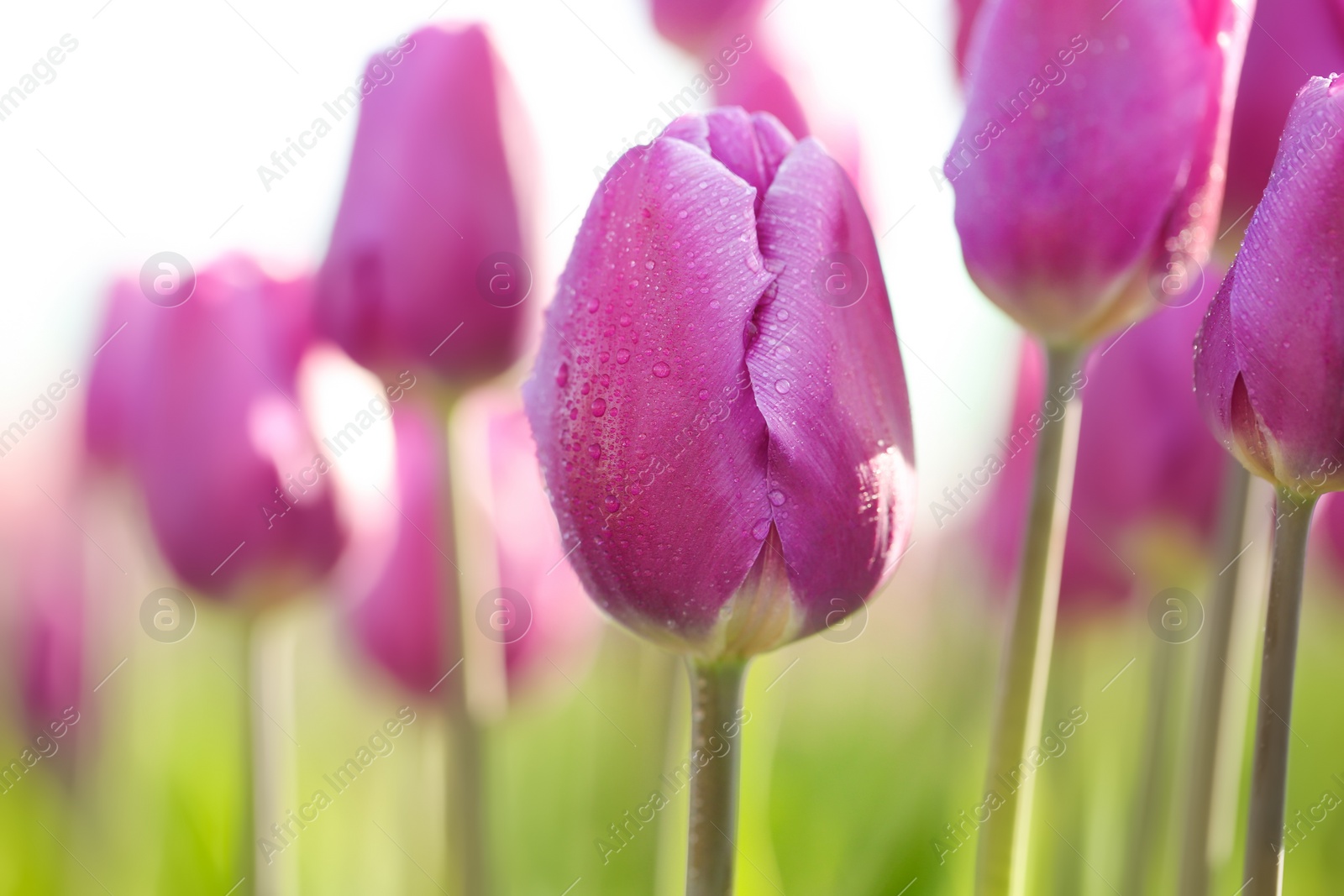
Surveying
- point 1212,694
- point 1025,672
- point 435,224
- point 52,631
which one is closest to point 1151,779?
point 1212,694

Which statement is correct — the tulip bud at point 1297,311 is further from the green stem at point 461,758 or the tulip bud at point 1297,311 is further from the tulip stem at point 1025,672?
the green stem at point 461,758

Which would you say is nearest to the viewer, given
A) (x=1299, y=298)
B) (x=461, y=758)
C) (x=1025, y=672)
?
(x=1299, y=298)

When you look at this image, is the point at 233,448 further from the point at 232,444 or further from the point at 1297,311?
the point at 1297,311

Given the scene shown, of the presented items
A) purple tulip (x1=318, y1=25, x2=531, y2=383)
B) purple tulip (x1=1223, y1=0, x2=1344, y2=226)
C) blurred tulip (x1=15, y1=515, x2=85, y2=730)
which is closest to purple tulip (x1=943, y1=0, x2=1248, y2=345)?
purple tulip (x1=1223, y1=0, x2=1344, y2=226)

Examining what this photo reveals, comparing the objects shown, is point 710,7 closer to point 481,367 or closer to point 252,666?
point 481,367

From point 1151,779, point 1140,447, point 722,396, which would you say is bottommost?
point 1151,779

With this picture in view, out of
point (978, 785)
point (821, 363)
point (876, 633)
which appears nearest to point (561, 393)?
point (821, 363)

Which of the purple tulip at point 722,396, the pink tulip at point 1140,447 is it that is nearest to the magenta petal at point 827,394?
the purple tulip at point 722,396
